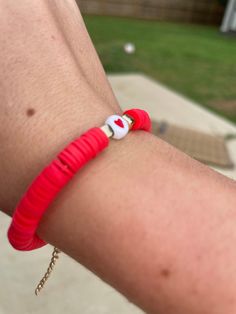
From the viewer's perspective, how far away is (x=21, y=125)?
1.27ft

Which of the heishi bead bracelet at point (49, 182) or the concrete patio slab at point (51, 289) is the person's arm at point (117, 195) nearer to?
the heishi bead bracelet at point (49, 182)

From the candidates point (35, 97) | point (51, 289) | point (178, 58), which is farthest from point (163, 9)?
point (35, 97)

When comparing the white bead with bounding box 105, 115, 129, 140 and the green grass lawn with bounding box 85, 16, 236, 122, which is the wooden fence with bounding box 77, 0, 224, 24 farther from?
the white bead with bounding box 105, 115, 129, 140

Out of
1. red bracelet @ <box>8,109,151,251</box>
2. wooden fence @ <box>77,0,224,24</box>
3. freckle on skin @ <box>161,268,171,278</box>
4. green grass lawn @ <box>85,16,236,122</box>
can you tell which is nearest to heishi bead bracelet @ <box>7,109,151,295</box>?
red bracelet @ <box>8,109,151,251</box>

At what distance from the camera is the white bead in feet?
1.26

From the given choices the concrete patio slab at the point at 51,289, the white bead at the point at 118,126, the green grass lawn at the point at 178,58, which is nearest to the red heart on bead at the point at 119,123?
the white bead at the point at 118,126

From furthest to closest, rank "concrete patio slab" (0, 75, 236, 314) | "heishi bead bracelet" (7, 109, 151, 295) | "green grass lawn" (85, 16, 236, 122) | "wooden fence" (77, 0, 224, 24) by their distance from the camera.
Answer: "wooden fence" (77, 0, 224, 24), "green grass lawn" (85, 16, 236, 122), "concrete patio slab" (0, 75, 236, 314), "heishi bead bracelet" (7, 109, 151, 295)

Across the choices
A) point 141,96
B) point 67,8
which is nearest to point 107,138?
point 67,8

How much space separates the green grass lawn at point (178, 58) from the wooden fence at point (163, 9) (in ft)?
3.07

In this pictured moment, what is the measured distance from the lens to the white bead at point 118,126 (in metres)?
0.38

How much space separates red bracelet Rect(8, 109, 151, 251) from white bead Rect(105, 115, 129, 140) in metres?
0.02

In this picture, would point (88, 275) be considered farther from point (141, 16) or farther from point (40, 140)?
point (141, 16)

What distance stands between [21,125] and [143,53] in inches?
124

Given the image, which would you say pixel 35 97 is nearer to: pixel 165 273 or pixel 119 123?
pixel 119 123
